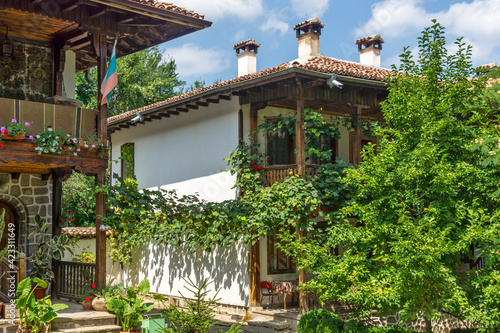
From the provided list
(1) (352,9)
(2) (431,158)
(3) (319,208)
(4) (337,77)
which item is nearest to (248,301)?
(3) (319,208)

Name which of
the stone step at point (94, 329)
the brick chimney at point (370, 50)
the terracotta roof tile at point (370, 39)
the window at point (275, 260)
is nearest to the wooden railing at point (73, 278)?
the stone step at point (94, 329)

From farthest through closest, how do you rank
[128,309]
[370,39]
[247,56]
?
[370,39] < [247,56] < [128,309]

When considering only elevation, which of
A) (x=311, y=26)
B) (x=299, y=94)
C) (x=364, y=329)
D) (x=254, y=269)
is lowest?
(x=364, y=329)

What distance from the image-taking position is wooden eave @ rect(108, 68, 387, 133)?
43.8 ft

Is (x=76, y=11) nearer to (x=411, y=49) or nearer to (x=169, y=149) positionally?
(x=411, y=49)

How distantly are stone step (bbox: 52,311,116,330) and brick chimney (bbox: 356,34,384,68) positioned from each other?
12.0m

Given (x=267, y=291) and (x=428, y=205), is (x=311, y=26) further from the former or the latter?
(x=428, y=205)

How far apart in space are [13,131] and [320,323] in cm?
632

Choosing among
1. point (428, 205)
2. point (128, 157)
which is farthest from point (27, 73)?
point (428, 205)

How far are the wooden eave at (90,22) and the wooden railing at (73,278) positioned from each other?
4.27 meters

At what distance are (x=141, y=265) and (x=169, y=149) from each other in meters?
3.84

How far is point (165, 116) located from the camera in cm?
1766

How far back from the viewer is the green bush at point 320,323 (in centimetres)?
1077

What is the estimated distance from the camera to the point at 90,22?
11.2 m
